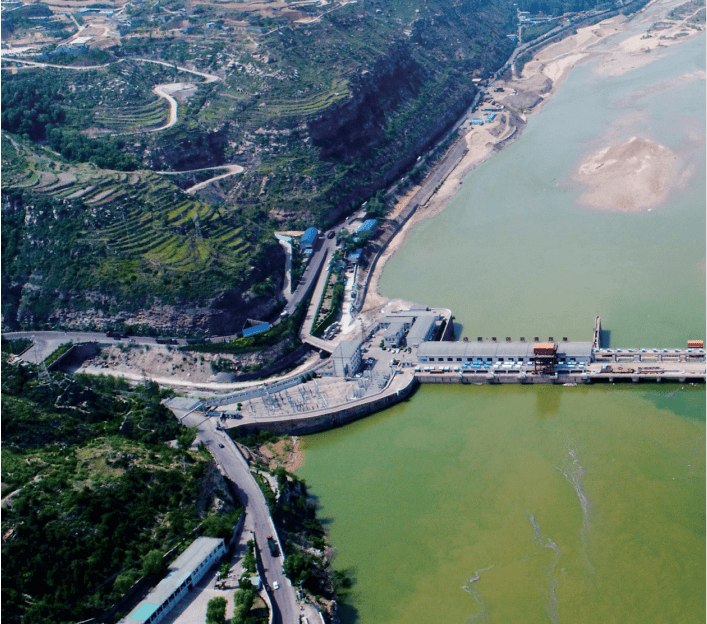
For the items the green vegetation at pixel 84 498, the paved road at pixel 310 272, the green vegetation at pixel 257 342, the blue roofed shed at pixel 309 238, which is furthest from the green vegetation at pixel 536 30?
the green vegetation at pixel 84 498

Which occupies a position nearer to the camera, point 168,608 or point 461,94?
point 168,608

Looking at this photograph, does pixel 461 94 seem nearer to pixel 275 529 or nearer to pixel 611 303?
pixel 611 303

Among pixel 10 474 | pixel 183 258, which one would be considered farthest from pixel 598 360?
pixel 10 474

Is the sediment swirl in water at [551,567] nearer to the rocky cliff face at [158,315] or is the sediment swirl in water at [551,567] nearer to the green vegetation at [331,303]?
the green vegetation at [331,303]

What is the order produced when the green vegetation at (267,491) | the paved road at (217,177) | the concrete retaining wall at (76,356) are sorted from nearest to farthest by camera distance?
the green vegetation at (267,491) < the concrete retaining wall at (76,356) < the paved road at (217,177)

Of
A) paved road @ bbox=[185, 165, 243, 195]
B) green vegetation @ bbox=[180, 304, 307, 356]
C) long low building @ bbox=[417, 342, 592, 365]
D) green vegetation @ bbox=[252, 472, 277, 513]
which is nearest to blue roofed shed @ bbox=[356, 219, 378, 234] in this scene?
paved road @ bbox=[185, 165, 243, 195]

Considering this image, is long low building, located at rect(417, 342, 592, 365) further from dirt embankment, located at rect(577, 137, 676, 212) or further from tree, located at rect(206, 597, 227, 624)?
tree, located at rect(206, 597, 227, 624)
